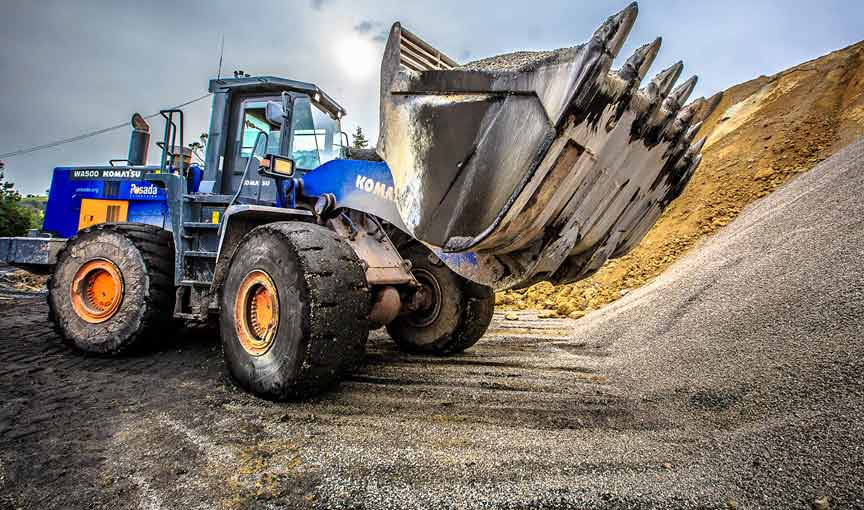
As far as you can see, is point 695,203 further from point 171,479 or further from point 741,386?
point 171,479

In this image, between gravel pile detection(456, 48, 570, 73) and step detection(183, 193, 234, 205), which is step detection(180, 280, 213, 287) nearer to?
step detection(183, 193, 234, 205)

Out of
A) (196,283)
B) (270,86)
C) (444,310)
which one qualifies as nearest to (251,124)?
(270,86)

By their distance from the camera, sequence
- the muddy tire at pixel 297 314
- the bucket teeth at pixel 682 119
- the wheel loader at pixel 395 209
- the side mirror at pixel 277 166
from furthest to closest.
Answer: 1. the side mirror at pixel 277 166
2. the bucket teeth at pixel 682 119
3. the muddy tire at pixel 297 314
4. the wheel loader at pixel 395 209

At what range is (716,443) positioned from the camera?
2.33 metres

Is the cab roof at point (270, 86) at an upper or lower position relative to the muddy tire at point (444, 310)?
upper

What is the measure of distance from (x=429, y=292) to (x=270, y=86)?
7.73ft

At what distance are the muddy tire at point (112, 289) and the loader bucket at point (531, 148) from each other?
252 centimetres

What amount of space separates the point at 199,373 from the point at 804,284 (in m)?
4.58

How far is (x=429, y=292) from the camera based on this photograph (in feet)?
14.6

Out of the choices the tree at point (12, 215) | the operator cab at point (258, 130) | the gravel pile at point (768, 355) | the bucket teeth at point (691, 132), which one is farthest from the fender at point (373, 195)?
the tree at point (12, 215)

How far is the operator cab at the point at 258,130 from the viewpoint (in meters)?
4.38

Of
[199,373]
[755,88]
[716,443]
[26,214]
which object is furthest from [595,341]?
[26,214]

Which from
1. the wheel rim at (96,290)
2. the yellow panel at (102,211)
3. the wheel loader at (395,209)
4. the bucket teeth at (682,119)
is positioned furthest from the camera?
the yellow panel at (102,211)

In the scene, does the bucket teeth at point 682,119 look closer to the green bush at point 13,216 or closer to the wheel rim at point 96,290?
the wheel rim at point 96,290
